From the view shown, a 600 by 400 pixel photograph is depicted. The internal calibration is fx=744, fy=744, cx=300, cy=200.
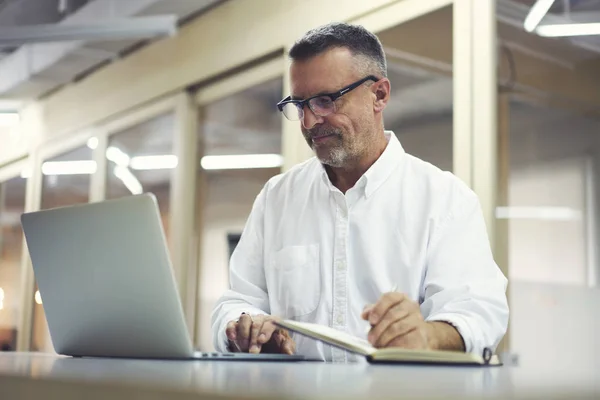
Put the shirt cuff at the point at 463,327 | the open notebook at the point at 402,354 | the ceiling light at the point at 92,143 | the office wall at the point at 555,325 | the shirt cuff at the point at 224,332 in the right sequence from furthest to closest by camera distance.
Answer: the ceiling light at the point at 92,143
the office wall at the point at 555,325
the shirt cuff at the point at 224,332
the shirt cuff at the point at 463,327
the open notebook at the point at 402,354

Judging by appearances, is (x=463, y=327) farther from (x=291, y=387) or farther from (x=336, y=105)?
(x=291, y=387)

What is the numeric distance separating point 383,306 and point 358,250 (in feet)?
2.24

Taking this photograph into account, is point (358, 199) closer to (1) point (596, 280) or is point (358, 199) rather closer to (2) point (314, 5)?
(1) point (596, 280)

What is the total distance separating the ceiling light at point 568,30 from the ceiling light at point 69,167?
4.24 metres

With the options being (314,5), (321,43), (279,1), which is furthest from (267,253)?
(279,1)

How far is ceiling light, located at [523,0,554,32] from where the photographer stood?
2.96 m

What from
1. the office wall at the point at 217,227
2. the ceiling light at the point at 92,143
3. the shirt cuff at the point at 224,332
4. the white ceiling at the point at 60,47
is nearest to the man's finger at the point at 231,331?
the shirt cuff at the point at 224,332

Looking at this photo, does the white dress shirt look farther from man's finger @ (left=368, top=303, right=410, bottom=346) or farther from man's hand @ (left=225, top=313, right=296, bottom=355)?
man's finger @ (left=368, top=303, right=410, bottom=346)

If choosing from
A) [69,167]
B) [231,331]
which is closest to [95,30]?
[69,167]

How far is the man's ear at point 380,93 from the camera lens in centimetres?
214

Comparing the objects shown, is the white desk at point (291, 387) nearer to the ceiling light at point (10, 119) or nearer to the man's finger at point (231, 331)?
the man's finger at point (231, 331)

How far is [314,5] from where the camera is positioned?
392 cm

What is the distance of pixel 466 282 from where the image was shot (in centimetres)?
175

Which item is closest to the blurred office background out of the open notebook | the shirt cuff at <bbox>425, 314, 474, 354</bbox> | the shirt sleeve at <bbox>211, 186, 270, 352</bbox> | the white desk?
the shirt sleeve at <bbox>211, 186, 270, 352</bbox>
